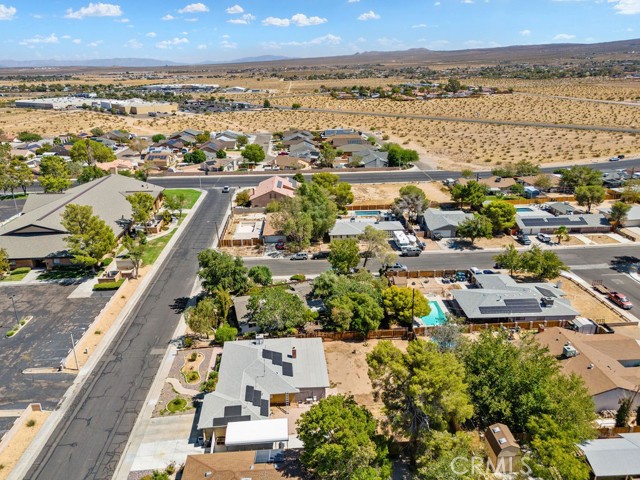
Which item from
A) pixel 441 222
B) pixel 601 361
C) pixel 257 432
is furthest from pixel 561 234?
pixel 257 432

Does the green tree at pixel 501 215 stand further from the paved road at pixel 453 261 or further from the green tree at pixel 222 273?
the green tree at pixel 222 273

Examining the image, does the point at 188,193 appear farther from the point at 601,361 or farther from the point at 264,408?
the point at 601,361

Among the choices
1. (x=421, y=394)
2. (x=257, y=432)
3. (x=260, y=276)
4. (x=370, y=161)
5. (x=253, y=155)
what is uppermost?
(x=253, y=155)

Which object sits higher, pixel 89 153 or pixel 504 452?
pixel 89 153

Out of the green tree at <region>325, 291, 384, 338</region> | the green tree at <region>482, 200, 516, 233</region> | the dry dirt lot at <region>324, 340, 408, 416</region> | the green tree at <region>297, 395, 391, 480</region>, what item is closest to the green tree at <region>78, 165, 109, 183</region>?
the green tree at <region>325, 291, 384, 338</region>

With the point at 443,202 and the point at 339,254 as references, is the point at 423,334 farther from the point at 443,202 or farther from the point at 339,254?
the point at 443,202

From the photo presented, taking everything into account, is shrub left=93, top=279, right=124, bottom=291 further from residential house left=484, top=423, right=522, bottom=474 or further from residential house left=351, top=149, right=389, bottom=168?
residential house left=351, top=149, right=389, bottom=168
